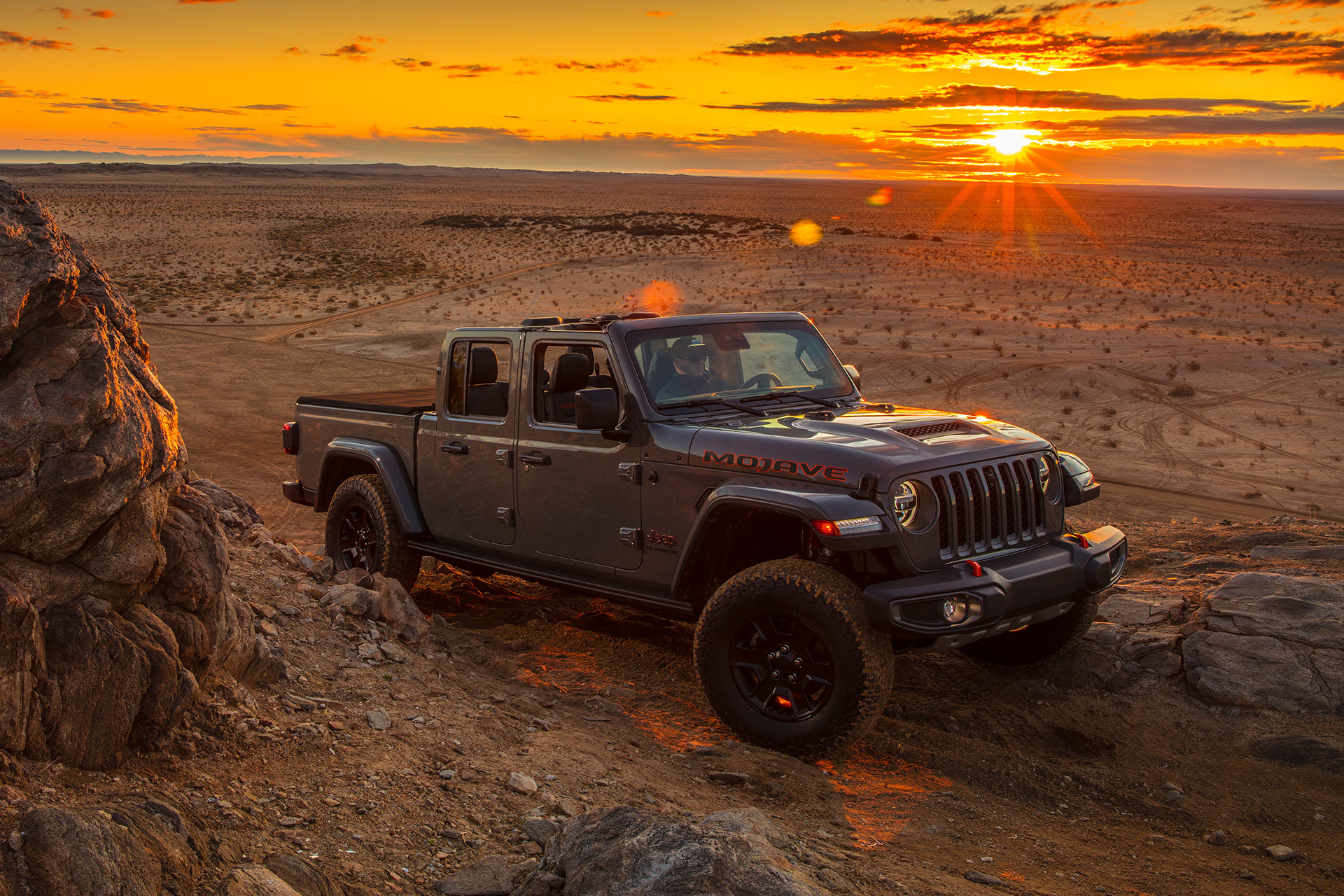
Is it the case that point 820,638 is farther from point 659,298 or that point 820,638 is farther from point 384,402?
point 659,298

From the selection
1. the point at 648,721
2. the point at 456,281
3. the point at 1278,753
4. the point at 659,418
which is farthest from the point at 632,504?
the point at 456,281

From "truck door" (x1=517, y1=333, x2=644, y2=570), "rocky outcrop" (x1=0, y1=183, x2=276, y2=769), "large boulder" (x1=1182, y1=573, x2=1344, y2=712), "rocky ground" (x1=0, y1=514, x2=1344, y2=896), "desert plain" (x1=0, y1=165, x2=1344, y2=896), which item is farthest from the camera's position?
"truck door" (x1=517, y1=333, x2=644, y2=570)

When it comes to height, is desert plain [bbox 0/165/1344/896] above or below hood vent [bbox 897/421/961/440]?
below

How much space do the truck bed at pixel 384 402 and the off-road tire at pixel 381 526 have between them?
1.69ft

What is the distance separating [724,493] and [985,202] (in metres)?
137

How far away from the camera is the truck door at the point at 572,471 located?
599 centimetres

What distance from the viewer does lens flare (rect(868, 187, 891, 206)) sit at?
5064 inches

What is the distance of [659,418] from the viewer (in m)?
5.86

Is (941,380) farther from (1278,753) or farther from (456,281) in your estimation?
(456,281)

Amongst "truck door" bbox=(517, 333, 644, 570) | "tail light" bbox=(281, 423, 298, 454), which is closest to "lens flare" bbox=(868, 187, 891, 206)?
"tail light" bbox=(281, 423, 298, 454)

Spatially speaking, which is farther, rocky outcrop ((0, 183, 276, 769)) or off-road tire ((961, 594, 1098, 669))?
off-road tire ((961, 594, 1098, 669))

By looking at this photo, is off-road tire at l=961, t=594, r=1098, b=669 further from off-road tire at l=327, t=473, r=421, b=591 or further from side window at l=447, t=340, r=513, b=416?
off-road tire at l=327, t=473, r=421, b=591

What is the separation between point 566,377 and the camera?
6.19 metres

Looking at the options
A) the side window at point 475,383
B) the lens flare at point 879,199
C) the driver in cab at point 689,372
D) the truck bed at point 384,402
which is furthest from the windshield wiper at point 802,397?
the lens flare at point 879,199
